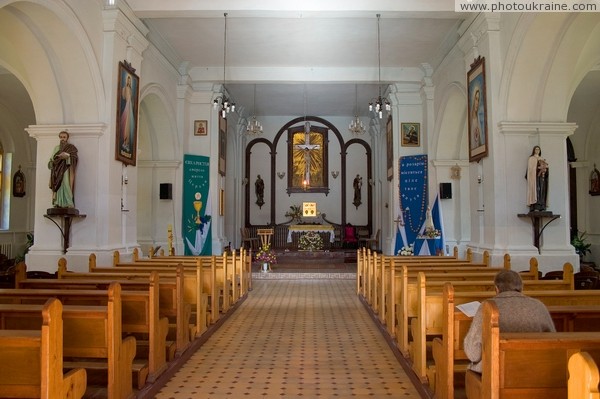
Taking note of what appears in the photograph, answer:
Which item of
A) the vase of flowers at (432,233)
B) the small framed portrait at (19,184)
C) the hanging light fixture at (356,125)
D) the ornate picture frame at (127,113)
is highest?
the hanging light fixture at (356,125)

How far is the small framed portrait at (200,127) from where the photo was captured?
13.7 m

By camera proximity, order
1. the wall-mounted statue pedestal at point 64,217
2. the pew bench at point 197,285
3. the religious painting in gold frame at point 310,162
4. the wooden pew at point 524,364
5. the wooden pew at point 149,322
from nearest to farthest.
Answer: the wooden pew at point 524,364, the wooden pew at point 149,322, the pew bench at point 197,285, the wall-mounted statue pedestal at point 64,217, the religious painting in gold frame at point 310,162

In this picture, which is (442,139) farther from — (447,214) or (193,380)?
(193,380)

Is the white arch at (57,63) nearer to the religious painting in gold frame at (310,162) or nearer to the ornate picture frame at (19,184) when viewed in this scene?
the ornate picture frame at (19,184)

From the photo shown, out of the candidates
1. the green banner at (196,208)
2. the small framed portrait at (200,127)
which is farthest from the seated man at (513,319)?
the small framed portrait at (200,127)

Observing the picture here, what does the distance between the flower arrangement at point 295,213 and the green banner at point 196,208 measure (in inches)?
277

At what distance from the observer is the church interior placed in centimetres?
793

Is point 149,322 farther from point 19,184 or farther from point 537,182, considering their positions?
point 19,184

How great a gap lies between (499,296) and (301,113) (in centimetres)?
1756

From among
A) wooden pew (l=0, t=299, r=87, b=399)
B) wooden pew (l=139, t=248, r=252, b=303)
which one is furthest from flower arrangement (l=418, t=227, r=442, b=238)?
wooden pew (l=0, t=299, r=87, b=399)

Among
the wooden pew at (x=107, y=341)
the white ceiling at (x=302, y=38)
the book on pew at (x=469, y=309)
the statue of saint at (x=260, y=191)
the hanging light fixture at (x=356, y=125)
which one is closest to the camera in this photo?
the wooden pew at (x=107, y=341)

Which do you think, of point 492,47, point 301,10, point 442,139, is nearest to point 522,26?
point 492,47

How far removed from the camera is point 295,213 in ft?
65.0

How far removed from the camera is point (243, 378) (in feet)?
14.4
